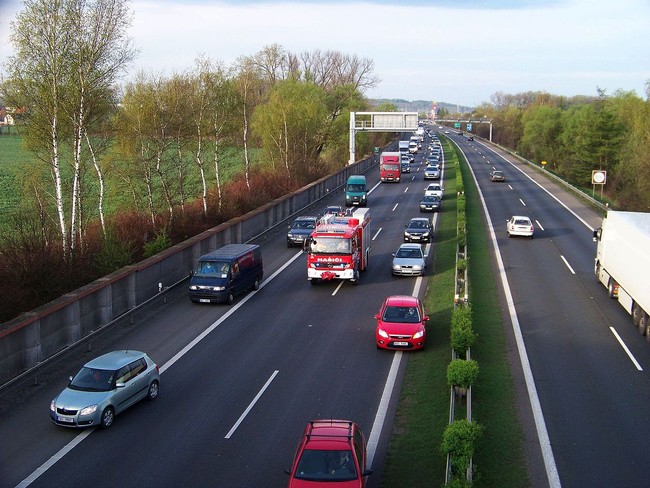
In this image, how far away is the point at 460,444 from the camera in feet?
41.8

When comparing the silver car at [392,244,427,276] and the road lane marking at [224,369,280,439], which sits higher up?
the silver car at [392,244,427,276]

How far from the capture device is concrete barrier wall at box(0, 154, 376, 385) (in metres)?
19.1

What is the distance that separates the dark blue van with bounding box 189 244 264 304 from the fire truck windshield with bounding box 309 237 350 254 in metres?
2.85

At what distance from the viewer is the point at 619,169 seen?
3145 inches

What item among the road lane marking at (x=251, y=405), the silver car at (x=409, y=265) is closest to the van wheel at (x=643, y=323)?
the silver car at (x=409, y=265)

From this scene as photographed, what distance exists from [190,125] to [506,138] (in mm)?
149428

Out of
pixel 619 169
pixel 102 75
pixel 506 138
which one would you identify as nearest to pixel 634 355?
pixel 102 75

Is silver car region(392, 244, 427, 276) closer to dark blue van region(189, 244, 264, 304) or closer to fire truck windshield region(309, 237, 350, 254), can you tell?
fire truck windshield region(309, 237, 350, 254)

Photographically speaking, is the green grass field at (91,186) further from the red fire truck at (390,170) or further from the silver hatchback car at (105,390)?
the silver hatchback car at (105,390)

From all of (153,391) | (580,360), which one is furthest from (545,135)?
(153,391)

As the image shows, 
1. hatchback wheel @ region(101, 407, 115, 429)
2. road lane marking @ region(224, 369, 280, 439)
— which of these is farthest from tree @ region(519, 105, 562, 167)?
hatchback wheel @ region(101, 407, 115, 429)

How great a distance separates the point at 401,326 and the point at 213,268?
9.04 metres

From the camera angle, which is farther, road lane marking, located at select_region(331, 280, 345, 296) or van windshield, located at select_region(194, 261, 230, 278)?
road lane marking, located at select_region(331, 280, 345, 296)

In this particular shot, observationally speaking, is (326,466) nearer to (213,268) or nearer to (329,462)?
(329,462)
